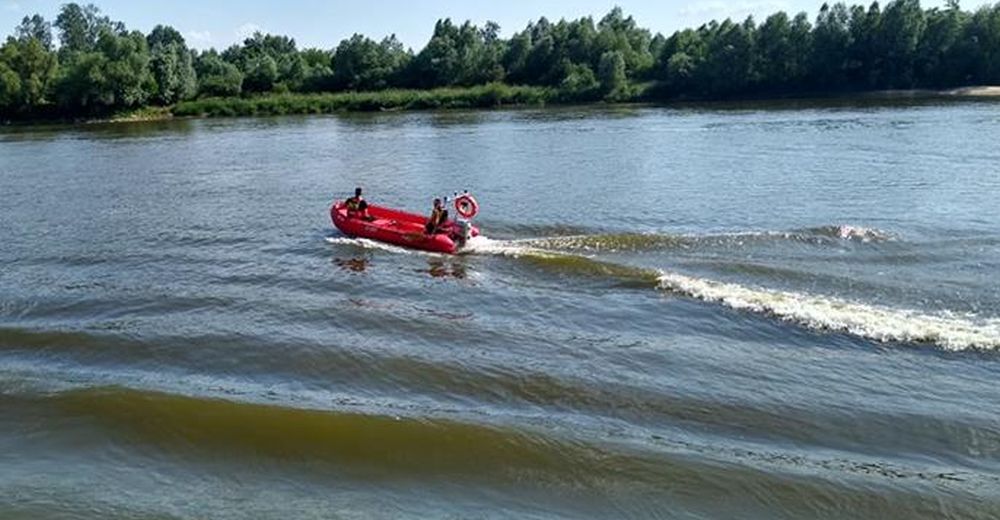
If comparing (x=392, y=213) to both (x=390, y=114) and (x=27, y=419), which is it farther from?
(x=390, y=114)

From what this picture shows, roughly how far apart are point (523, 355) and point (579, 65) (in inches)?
3994

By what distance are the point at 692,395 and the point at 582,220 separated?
1643cm

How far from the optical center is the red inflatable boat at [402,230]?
26578 mm

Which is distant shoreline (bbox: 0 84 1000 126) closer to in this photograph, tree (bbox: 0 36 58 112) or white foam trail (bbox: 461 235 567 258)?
tree (bbox: 0 36 58 112)

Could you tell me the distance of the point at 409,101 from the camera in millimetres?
102625

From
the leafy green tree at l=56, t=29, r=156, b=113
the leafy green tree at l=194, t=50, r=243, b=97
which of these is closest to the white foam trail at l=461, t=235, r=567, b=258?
the leafy green tree at l=56, t=29, r=156, b=113

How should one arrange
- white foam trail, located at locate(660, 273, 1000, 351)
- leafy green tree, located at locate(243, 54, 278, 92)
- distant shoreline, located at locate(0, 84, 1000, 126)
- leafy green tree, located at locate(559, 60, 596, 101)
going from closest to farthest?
white foam trail, located at locate(660, 273, 1000, 351), distant shoreline, located at locate(0, 84, 1000, 126), leafy green tree, located at locate(559, 60, 596, 101), leafy green tree, located at locate(243, 54, 278, 92)

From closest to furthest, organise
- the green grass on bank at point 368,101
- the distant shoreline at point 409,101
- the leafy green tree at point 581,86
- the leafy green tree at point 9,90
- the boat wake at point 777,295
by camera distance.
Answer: the boat wake at point 777,295 < the leafy green tree at point 9,90 < the distant shoreline at point 409,101 < the green grass on bank at point 368,101 < the leafy green tree at point 581,86

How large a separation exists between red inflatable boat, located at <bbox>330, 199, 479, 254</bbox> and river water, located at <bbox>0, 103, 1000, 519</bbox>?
49 centimetres

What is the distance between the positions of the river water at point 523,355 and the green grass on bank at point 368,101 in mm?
63975

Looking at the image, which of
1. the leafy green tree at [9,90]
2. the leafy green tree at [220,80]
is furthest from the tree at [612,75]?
the leafy green tree at [9,90]

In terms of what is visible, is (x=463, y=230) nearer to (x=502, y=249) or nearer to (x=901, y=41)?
(x=502, y=249)

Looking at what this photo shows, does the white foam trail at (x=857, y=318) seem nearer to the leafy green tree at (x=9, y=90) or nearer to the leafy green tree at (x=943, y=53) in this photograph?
the leafy green tree at (x=9, y=90)

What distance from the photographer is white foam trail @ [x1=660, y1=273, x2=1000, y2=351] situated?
16.9 m
